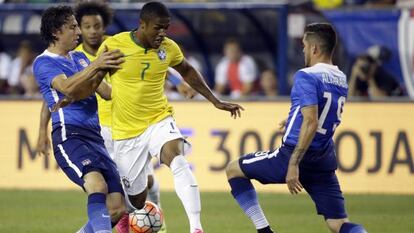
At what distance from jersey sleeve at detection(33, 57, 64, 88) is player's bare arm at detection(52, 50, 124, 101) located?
0.12 meters

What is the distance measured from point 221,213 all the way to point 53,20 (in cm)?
549

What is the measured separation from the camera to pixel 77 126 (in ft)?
35.2

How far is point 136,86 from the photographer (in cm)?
1177

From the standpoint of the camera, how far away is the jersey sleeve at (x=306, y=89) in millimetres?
10133

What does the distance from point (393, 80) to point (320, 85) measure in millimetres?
11173

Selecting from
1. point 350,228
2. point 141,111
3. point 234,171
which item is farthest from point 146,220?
point 350,228

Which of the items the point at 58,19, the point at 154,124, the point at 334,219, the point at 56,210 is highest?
the point at 58,19

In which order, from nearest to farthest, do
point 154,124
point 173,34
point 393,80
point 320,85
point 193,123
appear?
point 320,85 → point 154,124 → point 193,123 → point 393,80 → point 173,34

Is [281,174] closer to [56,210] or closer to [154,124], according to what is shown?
[154,124]

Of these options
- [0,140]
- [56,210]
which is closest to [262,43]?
[0,140]

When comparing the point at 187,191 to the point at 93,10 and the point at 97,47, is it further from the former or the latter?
the point at 93,10

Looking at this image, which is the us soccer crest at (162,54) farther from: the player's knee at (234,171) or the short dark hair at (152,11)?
the player's knee at (234,171)

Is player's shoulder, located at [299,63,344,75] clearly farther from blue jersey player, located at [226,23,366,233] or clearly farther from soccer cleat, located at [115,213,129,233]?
soccer cleat, located at [115,213,129,233]

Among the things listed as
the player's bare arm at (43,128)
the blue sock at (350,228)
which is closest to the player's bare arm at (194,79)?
the player's bare arm at (43,128)
